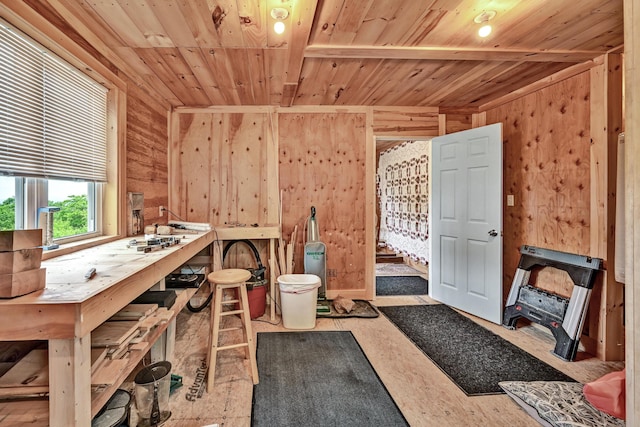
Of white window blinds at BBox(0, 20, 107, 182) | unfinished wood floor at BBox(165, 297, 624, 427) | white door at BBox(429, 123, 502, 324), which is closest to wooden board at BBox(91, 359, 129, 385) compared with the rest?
unfinished wood floor at BBox(165, 297, 624, 427)

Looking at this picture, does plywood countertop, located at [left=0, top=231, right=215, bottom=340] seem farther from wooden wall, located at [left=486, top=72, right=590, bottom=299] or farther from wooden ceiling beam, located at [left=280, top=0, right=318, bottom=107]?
wooden wall, located at [left=486, top=72, right=590, bottom=299]

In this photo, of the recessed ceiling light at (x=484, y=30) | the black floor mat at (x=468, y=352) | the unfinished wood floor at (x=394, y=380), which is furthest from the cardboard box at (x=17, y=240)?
the recessed ceiling light at (x=484, y=30)

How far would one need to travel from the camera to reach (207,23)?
1996 mm

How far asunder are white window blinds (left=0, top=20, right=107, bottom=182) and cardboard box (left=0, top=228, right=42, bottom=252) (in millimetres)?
714

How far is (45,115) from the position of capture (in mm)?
1742

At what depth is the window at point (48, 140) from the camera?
5.00ft

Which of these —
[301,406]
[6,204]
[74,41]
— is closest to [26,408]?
[6,204]

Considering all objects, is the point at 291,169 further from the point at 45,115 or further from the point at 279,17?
the point at 45,115

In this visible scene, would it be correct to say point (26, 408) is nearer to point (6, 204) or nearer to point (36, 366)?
point (36, 366)

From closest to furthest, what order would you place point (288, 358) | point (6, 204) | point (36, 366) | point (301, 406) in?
point (36, 366), point (6, 204), point (301, 406), point (288, 358)

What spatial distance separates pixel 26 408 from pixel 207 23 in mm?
2122

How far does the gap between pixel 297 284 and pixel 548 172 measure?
2591 millimetres

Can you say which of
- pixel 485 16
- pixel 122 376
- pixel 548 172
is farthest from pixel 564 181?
pixel 122 376

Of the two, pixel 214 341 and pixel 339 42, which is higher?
pixel 339 42
